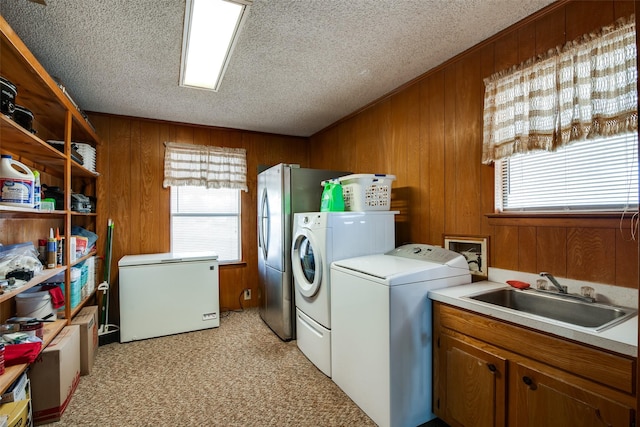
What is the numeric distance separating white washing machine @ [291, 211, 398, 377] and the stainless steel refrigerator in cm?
25

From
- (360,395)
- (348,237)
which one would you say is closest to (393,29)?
(348,237)

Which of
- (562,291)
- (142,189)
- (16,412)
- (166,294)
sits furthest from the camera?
(142,189)

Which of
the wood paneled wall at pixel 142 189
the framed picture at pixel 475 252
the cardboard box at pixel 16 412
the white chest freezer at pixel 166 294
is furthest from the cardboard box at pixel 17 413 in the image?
the framed picture at pixel 475 252

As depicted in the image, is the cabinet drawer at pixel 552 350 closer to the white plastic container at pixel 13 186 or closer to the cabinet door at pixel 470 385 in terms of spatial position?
the cabinet door at pixel 470 385

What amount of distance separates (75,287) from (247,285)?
6.34 ft

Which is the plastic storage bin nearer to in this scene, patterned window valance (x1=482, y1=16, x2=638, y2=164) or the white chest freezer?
patterned window valance (x1=482, y1=16, x2=638, y2=164)

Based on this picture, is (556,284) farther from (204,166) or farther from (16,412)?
(204,166)

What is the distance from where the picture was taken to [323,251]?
228 cm

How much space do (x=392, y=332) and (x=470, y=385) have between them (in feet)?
1.48

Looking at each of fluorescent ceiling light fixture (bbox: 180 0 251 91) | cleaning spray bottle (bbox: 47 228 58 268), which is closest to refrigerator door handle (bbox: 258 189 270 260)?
fluorescent ceiling light fixture (bbox: 180 0 251 91)

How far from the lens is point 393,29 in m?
1.84

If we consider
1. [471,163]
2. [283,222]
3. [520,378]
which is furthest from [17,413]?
[471,163]

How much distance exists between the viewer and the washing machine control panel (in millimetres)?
1958

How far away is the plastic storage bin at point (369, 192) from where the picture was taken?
2.45 metres
